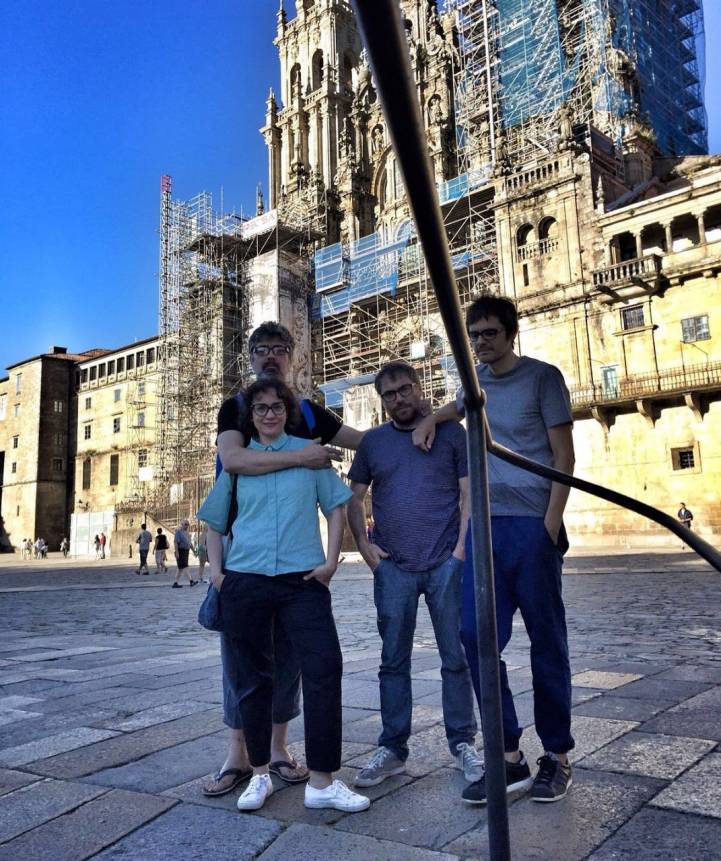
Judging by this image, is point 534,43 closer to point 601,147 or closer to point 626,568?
point 601,147

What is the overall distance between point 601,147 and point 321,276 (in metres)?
16.3

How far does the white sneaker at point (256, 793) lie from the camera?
2.62 metres

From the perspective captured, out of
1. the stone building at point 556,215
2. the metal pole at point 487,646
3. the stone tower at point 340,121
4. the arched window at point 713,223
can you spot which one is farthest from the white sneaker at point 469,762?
the stone tower at point 340,121

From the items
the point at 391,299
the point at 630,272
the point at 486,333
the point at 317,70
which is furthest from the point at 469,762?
the point at 317,70

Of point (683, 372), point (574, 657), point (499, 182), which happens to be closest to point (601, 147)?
point (499, 182)

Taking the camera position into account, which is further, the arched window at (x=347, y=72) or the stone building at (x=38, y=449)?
the stone building at (x=38, y=449)

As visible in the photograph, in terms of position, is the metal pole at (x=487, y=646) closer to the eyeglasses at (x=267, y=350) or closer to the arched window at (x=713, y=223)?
the eyeglasses at (x=267, y=350)

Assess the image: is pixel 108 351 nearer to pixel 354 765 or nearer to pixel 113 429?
pixel 113 429

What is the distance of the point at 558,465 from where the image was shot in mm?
2971

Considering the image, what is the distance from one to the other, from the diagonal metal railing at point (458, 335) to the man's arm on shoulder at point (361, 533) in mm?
1652

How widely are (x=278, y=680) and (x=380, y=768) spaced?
0.55m

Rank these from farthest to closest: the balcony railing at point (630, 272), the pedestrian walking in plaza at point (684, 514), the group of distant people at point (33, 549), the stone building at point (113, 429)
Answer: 1. the stone building at point (113, 429)
2. the group of distant people at point (33, 549)
3. the balcony railing at point (630, 272)
4. the pedestrian walking in plaza at point (684, 514)

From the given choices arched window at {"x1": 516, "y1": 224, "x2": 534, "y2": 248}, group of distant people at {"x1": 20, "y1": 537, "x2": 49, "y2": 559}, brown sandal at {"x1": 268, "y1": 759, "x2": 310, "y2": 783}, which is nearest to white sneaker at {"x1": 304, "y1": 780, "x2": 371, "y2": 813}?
brown sandal at {"x1": 268, "y1": 759, "x2": 310, "y2": 783}

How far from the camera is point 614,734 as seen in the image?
3.41m
